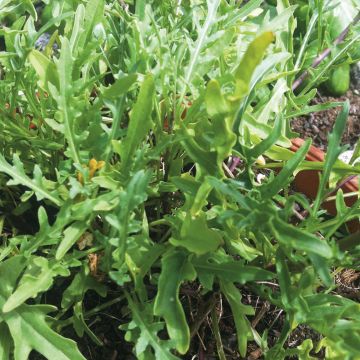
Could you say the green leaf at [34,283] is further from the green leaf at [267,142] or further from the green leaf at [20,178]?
the green leaf at [267,142]

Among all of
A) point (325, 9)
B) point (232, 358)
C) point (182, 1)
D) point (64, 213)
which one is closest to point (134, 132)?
point (64, 213)

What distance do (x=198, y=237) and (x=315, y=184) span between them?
0.48 meters

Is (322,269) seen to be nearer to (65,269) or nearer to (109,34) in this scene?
(65,269)

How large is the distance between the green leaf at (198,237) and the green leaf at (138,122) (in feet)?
0.40

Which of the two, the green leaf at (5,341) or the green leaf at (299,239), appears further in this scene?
the green leaf at (5,341)

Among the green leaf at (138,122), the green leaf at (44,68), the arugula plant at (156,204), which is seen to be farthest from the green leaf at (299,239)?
the green leaf at (44,68)

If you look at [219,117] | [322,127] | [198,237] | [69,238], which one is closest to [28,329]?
[69,238]

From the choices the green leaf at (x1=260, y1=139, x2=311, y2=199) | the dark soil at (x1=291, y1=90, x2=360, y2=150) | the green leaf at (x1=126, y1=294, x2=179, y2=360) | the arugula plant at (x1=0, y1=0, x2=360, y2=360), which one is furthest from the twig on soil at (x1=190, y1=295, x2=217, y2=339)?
the dark soil at (x1=291, y1=90, x2=360, y2=150)

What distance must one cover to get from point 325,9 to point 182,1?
277mm

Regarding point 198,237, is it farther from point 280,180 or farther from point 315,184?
point 315,184

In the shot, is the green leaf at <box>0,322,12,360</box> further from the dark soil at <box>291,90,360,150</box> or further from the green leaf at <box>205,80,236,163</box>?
the dark soil at <box>291,90,360,150</box>

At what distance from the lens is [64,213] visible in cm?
66

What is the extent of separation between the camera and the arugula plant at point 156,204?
24.6 inches

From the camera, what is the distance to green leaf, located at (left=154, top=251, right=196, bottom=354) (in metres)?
0.64
